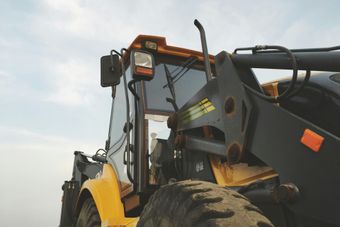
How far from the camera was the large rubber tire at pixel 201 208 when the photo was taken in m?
1.99

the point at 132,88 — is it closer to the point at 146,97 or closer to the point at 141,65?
the point at 146,97

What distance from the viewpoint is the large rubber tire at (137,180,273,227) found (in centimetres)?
199

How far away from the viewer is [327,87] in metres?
2.37

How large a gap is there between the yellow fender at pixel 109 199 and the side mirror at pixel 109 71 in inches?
39.6

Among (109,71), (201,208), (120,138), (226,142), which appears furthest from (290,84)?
(120,138)

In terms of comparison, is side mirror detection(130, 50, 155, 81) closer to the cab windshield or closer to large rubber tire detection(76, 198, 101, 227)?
the cab windshield

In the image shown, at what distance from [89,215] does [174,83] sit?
5.26ft

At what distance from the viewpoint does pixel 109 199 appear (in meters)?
4.01

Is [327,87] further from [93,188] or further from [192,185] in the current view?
[93,188]

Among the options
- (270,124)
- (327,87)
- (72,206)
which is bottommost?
(72,206)

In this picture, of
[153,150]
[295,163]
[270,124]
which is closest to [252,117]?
[270,124]

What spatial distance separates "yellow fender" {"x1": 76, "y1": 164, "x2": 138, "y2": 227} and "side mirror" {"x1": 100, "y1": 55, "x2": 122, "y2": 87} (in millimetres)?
1006

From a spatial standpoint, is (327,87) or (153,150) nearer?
(327,87)

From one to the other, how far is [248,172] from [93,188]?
2086mm
